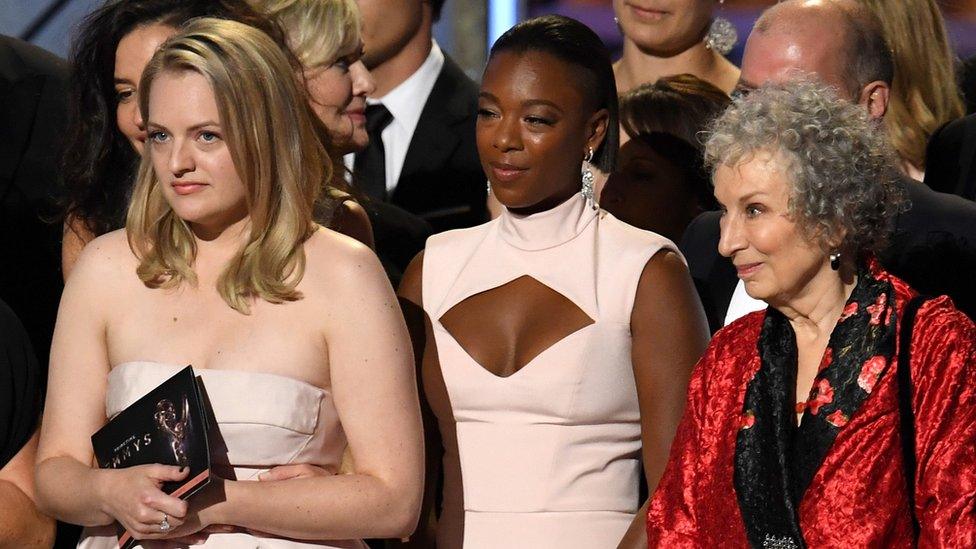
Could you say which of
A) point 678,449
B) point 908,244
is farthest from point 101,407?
point 908,244

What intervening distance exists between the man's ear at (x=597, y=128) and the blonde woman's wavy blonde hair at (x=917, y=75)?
105cm

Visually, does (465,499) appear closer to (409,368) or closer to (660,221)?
(409,368)

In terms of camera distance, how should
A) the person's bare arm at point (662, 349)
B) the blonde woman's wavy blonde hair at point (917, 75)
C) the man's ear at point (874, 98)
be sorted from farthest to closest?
the blonde woman's wavy blonde hair at point (917, 75) → the man's ear at point (874, 98) → the person's bare arm at point (662, 349)

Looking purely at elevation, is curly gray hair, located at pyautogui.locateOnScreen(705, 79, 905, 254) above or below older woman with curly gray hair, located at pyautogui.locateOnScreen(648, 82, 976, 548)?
above

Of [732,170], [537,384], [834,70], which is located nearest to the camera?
[732,170]

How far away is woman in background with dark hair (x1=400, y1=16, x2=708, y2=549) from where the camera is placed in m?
2.94

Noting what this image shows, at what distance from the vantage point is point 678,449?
268 cm

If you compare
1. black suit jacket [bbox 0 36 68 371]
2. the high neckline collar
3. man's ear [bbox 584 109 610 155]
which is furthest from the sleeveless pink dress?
black suit jacket [bbox 0 36 68 371]

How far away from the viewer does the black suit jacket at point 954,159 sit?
3535 mm

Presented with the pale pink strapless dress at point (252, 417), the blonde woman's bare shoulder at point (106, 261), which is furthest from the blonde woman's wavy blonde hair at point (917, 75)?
the blonde woman's bare shoulder at point (106, 261)

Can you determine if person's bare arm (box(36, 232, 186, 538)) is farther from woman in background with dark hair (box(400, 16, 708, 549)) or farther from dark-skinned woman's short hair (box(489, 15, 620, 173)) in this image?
dark-skinned woman's short hair (box(489, 15, 620, 173))

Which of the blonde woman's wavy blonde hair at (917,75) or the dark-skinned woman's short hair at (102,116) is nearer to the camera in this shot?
the dark-skinned woman's short hair at (102,116)

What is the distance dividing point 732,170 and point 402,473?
748 mm

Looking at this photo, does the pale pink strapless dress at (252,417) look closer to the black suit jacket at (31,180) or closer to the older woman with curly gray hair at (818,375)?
the older woman with curly gray hair at (818,375)
